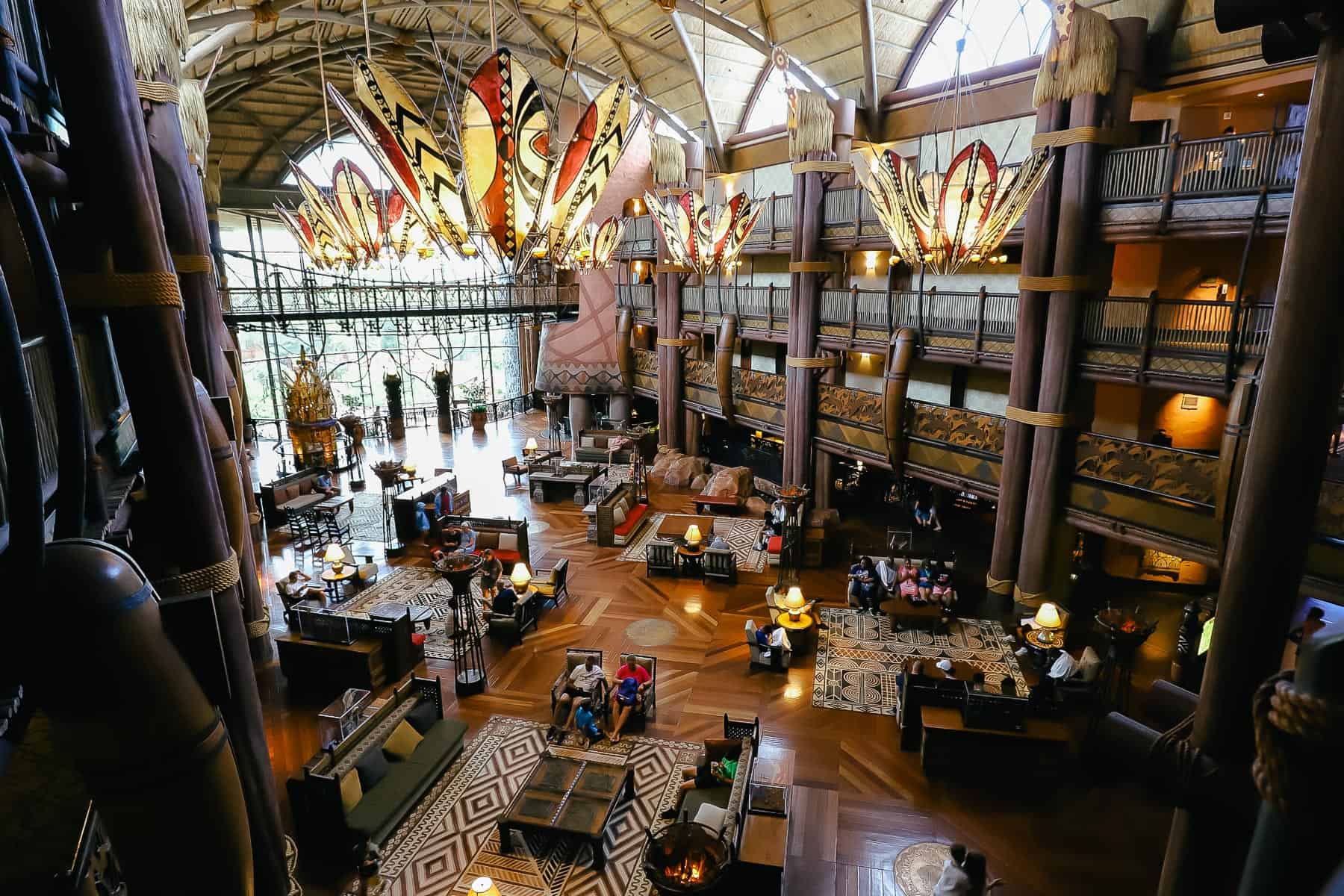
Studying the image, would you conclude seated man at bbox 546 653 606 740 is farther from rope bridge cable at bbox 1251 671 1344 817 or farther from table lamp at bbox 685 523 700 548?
rope bridge cable at bbox 1251 671 1344 817

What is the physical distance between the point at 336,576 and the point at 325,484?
5.06 m

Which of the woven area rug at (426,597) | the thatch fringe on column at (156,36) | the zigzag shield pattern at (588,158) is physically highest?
the thatch fringe on column at (156,36)

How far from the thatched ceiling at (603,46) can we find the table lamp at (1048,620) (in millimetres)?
6885

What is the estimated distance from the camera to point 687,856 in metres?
5.16

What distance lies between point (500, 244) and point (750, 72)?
1379cm

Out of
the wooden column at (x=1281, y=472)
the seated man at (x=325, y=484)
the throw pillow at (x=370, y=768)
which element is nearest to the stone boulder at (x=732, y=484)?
the seated man at (x=325, y=484)

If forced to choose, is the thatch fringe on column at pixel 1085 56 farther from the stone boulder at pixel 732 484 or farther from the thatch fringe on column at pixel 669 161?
the stone boulder at pixel 732 484

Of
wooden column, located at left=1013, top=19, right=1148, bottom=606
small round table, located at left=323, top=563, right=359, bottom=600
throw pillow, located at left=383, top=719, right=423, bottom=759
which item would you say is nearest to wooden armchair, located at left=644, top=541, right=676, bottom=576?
small round table, located at left=323, top=563, right=359, bottom=600

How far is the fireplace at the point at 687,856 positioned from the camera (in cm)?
499

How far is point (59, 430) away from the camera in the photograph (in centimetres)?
174

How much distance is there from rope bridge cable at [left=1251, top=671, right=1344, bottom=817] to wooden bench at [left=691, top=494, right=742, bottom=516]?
13265 millimetres

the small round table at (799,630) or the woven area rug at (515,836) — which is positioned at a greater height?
the small round table at (799,630)

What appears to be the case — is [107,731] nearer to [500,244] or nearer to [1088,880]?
[500,244]

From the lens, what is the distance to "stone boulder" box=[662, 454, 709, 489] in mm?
16547
